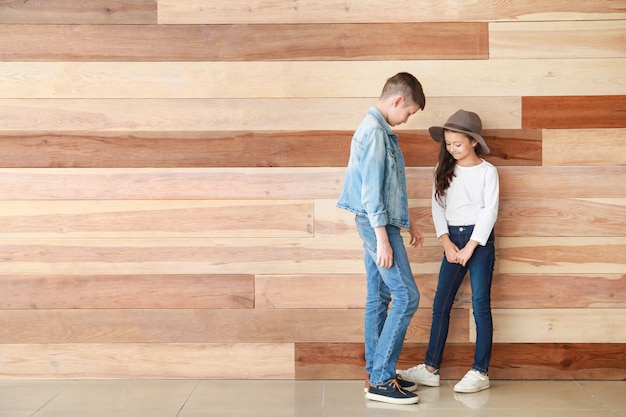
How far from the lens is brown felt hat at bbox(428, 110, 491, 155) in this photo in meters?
2.89

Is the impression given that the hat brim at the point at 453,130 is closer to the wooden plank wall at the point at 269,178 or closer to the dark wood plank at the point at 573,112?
the wooden plank wall at the point at 269,178

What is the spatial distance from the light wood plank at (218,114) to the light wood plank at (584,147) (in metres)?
0.18

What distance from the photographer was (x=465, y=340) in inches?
122

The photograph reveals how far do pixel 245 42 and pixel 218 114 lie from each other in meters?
0.34

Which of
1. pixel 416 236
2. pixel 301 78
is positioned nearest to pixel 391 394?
pixel 416 236

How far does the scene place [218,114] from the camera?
3092 millimetres

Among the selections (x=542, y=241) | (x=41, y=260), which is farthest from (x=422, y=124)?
(x=41, y=260)

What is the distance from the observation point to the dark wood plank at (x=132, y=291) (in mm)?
3102

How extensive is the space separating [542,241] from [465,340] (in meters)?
0.55

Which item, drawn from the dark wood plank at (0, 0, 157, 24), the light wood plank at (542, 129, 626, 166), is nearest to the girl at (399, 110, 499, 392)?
the light wood plank at (542, 129, 626, 166)

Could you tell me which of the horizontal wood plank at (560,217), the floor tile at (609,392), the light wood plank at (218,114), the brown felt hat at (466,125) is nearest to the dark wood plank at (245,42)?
the light wood plank at (218,114)

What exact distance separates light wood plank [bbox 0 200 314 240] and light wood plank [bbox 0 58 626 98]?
0.48 metres

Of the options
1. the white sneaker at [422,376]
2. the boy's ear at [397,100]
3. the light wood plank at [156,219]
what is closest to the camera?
the boy's ear at [397,100]

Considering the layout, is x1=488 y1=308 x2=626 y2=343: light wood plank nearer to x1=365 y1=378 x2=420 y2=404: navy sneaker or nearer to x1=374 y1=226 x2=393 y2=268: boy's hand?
x1=365 y1=378 x2=420 y2=404: navy sneaker
